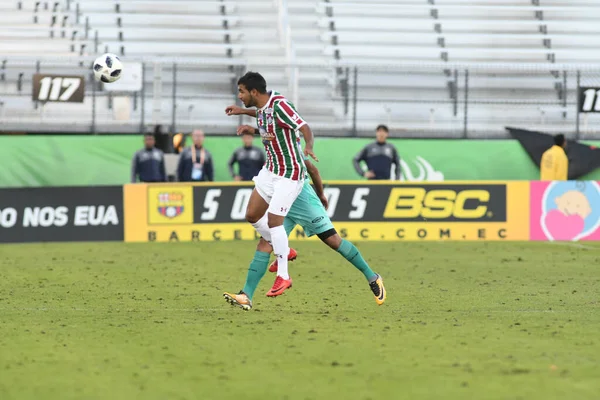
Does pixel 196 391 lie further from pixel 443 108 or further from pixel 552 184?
pixel 443 108

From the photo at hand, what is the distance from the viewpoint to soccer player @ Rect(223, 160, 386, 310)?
9.84 m

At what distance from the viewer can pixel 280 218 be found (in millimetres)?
9898

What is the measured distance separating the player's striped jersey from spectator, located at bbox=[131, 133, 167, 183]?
10.6m

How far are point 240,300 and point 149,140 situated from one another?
10909mm

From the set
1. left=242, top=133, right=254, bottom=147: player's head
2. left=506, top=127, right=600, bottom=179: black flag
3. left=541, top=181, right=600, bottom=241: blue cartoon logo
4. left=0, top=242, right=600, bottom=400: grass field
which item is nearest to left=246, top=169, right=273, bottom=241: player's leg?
left=0, top=242, right=600, bottom=400: grass field

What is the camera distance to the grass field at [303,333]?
245 inches

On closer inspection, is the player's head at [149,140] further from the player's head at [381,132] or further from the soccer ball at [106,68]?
the soccer ball at [106,68]

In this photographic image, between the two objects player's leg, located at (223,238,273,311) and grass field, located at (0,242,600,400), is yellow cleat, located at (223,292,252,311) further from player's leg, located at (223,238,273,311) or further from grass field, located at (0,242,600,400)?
grass field, located at (0,242,600,400)

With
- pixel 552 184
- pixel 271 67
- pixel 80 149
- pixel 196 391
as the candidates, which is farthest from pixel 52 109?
pixel 196 391

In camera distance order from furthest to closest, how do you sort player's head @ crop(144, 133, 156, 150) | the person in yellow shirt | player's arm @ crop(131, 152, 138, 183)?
the person in yellow shirt
player's head @ crop(144, 133, 156, 150)
player's arm @ crop(131, 152, 138, 183)

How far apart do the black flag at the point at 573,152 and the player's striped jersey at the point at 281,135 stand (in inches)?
526

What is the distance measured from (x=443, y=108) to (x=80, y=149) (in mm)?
7455

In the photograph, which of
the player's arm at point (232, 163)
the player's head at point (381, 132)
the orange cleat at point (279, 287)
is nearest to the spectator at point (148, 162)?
the player's arm at point (232, 163)

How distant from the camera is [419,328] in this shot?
8.59 m
